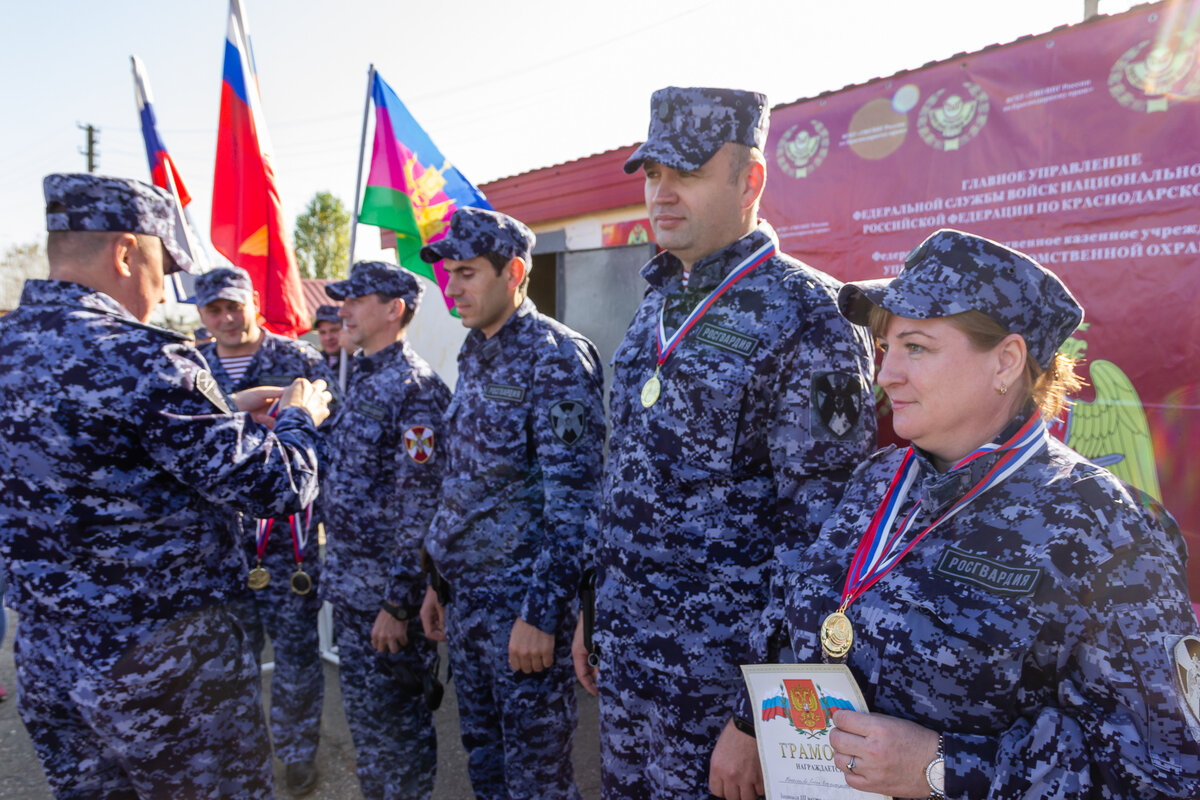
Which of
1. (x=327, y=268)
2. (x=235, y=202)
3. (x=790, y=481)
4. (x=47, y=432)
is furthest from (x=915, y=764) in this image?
(x=327, y=268)

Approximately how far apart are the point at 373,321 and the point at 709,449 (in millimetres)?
1999

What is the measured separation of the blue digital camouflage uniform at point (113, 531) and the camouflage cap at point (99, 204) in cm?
18

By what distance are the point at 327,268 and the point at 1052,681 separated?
4088 centimetres

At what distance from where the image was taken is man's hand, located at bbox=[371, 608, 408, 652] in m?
2.77

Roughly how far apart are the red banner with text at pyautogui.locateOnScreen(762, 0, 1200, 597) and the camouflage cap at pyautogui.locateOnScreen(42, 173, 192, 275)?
9.50ft

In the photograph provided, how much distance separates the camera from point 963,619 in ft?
3.73

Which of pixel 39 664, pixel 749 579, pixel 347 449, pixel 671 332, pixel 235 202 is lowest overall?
pixel 39 664

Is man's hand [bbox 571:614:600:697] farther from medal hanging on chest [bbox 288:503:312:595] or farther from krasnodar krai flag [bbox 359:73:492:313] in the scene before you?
krasnodar krai flag [bbox 359:73:492:313]

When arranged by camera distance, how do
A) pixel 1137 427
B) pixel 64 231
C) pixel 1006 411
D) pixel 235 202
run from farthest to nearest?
pixel 235 202 → pixel 1137 427 → pixel 64 231 → pixel 1006 411

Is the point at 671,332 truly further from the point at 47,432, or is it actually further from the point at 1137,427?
the point at 1137,427

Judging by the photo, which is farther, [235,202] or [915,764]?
[235,202]

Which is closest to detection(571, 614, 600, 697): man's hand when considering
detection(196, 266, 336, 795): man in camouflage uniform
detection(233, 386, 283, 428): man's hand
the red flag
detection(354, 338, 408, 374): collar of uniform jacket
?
detection(233, 386, 283, 428): man's hand

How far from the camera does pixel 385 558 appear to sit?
A: 9.86ft

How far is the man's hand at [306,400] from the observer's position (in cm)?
235
